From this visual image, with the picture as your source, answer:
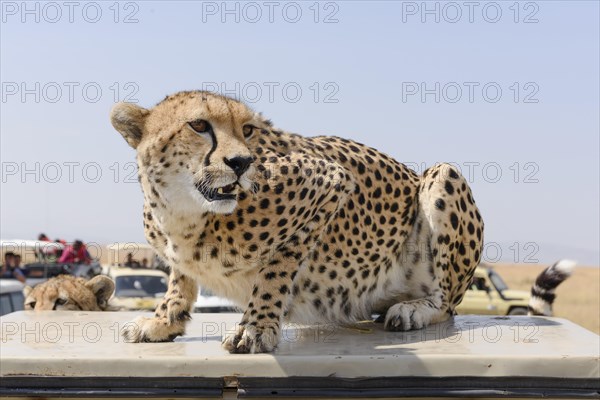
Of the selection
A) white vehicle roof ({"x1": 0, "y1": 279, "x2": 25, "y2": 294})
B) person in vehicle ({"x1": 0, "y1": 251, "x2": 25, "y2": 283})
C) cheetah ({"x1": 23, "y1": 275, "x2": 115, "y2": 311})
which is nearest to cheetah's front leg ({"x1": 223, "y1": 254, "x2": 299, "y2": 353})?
cheetah ({"x1": 23, "y1": 275, "x2": 115, "y2": 311})

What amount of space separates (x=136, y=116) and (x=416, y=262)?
1724mm

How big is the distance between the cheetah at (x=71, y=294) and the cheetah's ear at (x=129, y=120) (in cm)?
197

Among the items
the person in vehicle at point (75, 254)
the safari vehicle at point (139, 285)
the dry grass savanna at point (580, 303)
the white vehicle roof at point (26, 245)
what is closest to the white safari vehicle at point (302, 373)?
the white vehicle roof at point (26, 245)

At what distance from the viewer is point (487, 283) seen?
611 inches

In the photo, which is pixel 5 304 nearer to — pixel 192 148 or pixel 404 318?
pixel 404 318

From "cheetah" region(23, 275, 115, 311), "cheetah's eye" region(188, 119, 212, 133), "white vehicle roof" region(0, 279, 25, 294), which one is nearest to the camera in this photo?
"cheetah's eye" region(188, 119, 212, 133)

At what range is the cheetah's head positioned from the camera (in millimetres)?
3506

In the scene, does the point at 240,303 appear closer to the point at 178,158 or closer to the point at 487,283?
the point at 178,158

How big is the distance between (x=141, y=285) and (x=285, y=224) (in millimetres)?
10860

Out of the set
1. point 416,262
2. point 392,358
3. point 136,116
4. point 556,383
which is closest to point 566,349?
point 556,383

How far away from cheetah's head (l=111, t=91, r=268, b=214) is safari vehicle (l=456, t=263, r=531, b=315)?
37.1 ft

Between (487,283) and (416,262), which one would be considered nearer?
(416,262)

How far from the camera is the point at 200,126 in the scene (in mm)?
3602

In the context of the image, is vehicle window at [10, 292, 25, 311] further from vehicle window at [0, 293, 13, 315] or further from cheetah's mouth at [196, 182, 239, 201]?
cheetah's mouth at [196, 182, 239, 201]
